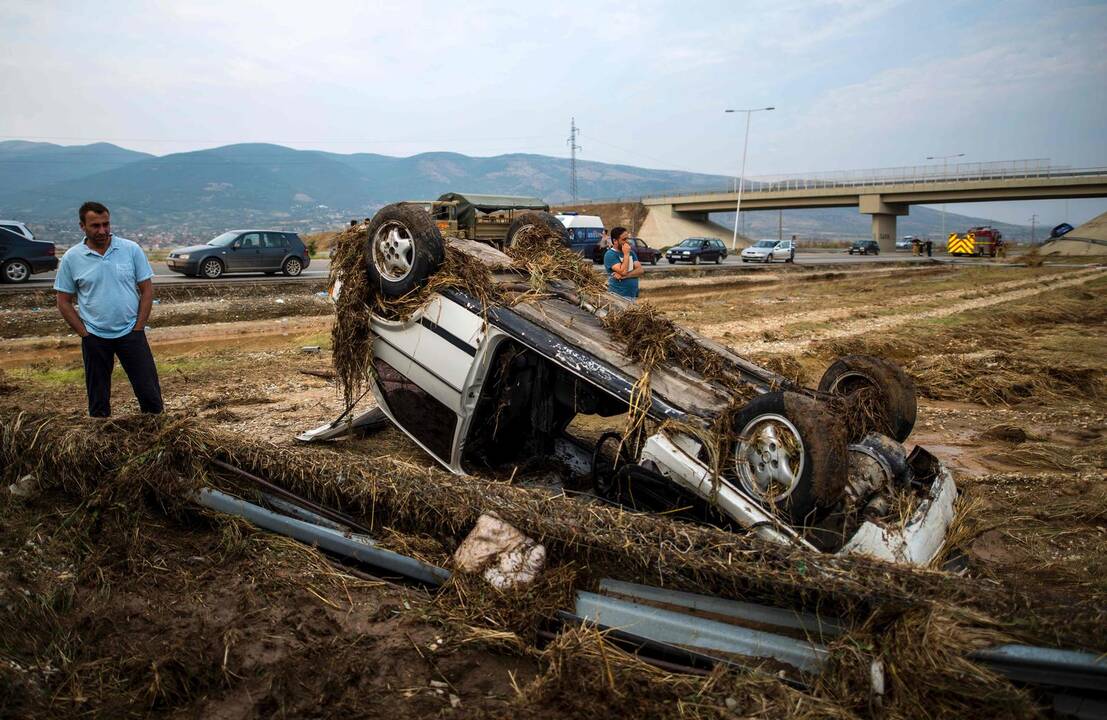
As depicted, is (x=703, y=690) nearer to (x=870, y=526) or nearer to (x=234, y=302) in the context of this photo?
(x=870, y=526)

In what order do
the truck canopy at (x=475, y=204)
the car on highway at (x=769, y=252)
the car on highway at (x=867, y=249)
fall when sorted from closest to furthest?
the truck canopy at (x=475, y=204) → the car on highway at (x=769, y=252) → the car on highway at (x=867, y=249)

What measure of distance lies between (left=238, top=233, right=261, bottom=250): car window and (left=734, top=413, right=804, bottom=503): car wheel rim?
19362 mm

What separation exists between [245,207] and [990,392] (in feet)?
649

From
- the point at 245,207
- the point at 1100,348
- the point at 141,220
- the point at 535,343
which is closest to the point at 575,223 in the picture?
the point at 1100,348

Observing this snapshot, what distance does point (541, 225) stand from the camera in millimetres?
5012

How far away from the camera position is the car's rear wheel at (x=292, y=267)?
Result: 2047 cm

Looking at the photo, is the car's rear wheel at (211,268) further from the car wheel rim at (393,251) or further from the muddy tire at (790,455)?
the muddy tire at (790,455)

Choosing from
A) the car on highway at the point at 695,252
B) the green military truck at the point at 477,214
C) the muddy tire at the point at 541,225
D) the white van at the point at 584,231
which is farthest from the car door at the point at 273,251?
the car on highway at the point at 695,252

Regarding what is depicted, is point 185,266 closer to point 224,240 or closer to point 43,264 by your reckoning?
point 224,240

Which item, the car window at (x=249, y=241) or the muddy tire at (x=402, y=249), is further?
the car window at (x=249, y=241)

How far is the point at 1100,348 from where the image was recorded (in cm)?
983

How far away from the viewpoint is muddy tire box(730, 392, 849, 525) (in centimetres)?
270

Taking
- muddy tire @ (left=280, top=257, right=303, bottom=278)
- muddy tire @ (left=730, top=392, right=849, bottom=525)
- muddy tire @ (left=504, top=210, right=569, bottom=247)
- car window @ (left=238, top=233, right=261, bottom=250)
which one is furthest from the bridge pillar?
muddy tire @ (left=730, top=392, right=849, bottom=525)

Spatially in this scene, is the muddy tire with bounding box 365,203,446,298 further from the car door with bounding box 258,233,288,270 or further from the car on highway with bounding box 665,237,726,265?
the car on highway with bounding box 665,237,726,265
